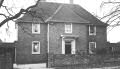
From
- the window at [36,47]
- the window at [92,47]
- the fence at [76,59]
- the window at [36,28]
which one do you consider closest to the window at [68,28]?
the window at [36,28]

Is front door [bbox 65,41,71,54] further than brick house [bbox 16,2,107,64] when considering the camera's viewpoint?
Yes

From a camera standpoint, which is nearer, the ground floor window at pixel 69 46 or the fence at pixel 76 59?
the fence at pixel 76 59

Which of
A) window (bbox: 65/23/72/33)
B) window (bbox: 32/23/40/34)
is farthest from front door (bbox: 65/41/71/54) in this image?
window (bbox: 32/23/40/34)

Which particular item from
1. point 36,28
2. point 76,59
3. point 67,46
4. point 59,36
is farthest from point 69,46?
point 76,59

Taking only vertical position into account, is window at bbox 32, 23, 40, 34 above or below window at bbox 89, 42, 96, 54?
above

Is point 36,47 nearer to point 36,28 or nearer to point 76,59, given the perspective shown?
point 36,28

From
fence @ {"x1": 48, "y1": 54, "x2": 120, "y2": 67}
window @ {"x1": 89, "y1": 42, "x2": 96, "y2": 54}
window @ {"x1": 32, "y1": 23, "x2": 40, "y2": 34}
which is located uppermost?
window @ {"x1": 32, "y1": 23, "x2": 40, "y2": 34}

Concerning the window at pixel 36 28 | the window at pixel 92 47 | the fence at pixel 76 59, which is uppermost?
the window at pixel 36 28

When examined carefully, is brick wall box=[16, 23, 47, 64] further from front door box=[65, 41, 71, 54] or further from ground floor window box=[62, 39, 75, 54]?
front door box=[65, 41, 71, 54]

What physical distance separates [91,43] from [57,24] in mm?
7312

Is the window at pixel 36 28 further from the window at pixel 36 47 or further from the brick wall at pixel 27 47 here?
the window at pixel 36 47

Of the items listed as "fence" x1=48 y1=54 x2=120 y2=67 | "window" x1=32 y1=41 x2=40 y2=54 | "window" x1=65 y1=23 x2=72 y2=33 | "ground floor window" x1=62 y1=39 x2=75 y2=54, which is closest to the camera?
"fence" x1=48 y1=54 x2=120 y2=67

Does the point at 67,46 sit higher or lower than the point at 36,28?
lower

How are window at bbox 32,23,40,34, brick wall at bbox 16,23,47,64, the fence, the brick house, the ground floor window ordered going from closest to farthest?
the fence
brick wall at bbox 16,23,47,64
the brick house
window at bbox 32,23,40,34
the ground floor window
